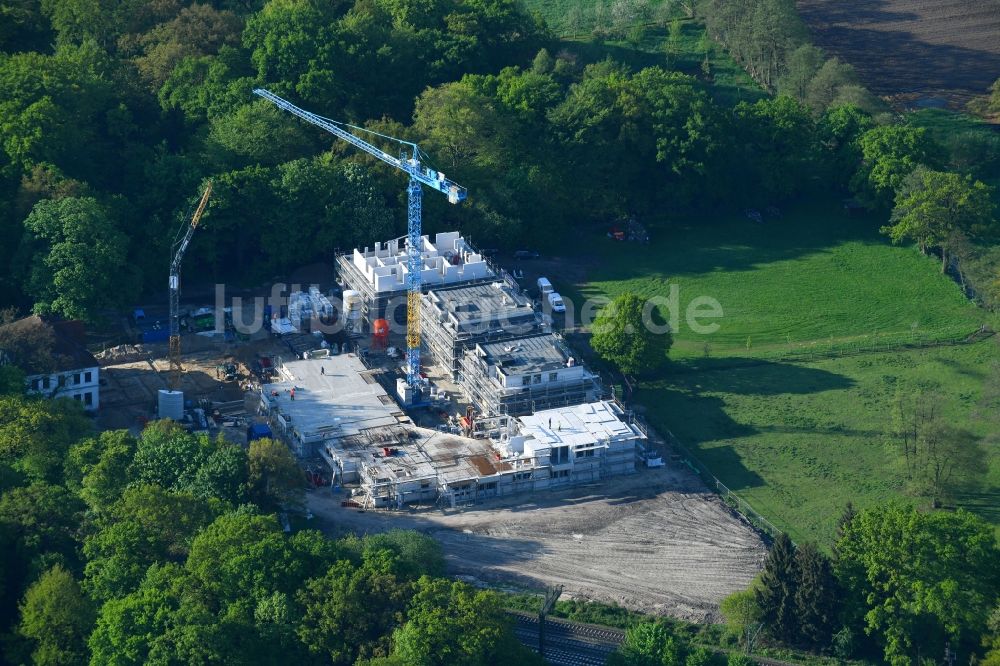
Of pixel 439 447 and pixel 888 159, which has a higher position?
pixel 888 159

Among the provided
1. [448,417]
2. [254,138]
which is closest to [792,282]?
[448,417]

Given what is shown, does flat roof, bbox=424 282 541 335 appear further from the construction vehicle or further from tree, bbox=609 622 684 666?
tree, bbox=609 622 684 666

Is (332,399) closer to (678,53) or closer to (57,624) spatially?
(57,624)

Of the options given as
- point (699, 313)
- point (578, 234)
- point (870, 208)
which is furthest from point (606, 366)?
point (870, 208)

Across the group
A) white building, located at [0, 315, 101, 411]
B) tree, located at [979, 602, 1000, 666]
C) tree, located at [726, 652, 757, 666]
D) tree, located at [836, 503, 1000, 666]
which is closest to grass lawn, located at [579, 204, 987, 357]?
tree, located at [836, 503, 1000, 666]

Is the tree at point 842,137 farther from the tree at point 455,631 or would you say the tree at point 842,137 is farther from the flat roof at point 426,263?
the tree at point 455,631

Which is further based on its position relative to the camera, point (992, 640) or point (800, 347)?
point (800, 347)

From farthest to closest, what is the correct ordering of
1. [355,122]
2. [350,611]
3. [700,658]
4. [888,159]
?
[888,159] → [355,122] → [700,658] → [350,611]

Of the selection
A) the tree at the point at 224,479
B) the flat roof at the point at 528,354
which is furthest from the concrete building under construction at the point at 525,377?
the tree at the point at 224,479
